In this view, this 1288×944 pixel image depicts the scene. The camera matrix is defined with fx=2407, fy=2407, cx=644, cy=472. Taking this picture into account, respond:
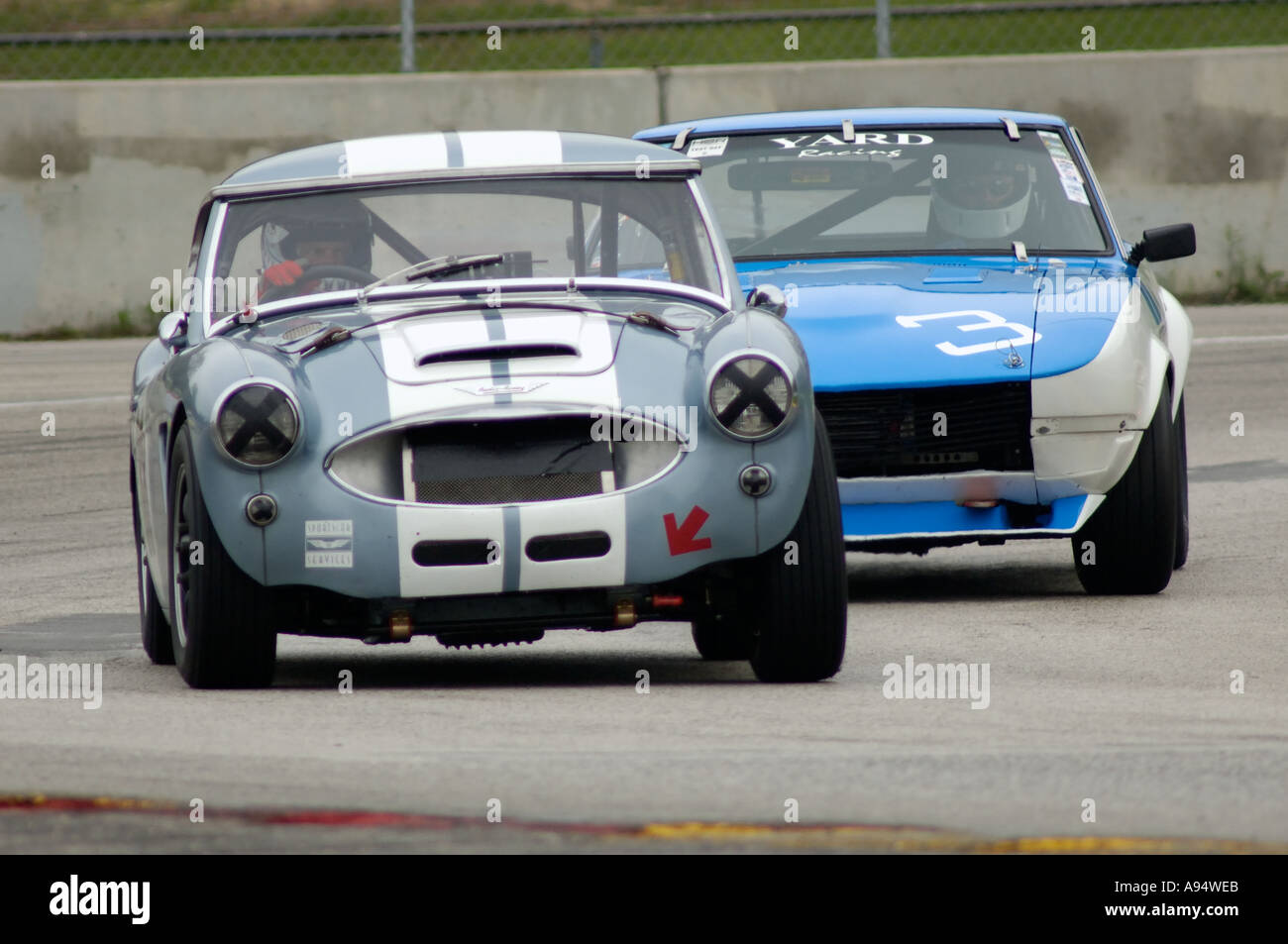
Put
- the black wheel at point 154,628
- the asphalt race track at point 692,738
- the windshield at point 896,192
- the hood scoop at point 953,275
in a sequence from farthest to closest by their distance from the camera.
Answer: the windshield at point 896,192
the hood scoop at point 953,275
the black wheel at point 154,628
the asphalt race track at point 692,738

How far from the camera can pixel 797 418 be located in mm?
5730

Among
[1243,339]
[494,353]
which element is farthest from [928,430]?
[1243,339]

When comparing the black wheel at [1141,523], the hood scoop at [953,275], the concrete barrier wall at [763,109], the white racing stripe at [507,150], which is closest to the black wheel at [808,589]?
the white racing stripe at [507,150]

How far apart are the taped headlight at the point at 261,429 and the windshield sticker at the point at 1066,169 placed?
402cm

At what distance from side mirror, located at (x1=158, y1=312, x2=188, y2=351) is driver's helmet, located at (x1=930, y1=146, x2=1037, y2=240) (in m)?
3.19

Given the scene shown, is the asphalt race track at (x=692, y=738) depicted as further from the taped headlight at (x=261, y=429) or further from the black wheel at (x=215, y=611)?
the taped headlight at (x=261, y=429)

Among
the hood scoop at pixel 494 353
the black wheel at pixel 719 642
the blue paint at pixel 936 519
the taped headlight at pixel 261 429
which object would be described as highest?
the hood scoop at pixel 494 353

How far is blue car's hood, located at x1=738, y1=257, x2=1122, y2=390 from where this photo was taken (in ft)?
24.3

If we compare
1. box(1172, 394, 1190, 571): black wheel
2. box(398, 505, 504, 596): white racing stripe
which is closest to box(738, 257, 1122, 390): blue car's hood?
box(1172, 394, 1190, 571): black wheel

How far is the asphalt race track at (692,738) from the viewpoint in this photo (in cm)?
404

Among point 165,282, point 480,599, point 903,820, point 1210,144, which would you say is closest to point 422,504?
point 480,599

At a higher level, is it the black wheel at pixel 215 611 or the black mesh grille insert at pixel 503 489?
the black mesh grille insert at pixel 503 489

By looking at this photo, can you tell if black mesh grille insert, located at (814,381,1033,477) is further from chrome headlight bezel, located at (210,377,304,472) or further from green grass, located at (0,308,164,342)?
green grass, located at (0,308,164,342)
